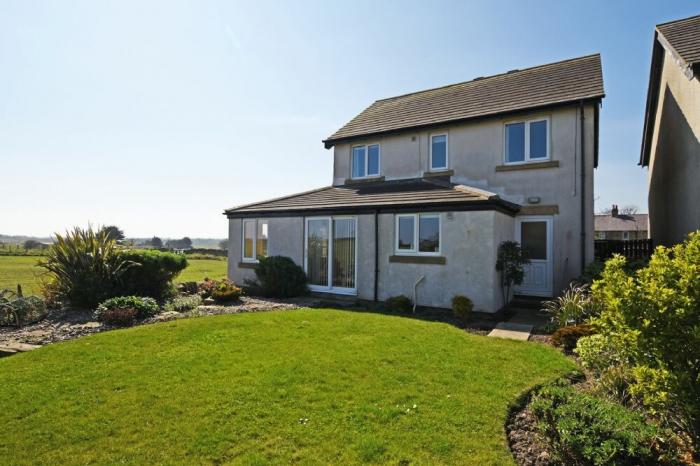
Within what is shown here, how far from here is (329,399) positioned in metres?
4.78

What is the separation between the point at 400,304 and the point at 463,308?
1.93 m

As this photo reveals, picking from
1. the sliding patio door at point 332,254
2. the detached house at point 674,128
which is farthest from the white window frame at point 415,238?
the detached house at point 674,128

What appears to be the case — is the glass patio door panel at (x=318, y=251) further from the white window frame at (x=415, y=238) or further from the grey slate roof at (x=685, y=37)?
the grey slate roof at (x=685, y=37)

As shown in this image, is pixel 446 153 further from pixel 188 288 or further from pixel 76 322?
pixel 76 322

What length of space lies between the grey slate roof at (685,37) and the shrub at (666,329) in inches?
331

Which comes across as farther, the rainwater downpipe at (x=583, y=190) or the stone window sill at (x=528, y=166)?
the stone window sill at (x=528, y=166)

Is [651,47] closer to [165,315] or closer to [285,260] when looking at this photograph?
[285,260]

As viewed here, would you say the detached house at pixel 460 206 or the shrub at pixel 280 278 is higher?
the detached house at pixel 460 206

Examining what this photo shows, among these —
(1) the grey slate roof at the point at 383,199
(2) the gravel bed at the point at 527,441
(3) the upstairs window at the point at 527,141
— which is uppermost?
(3) the upstairs window at the point at 527,141

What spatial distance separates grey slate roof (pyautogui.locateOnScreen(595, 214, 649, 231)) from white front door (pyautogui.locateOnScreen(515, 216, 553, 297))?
128ft

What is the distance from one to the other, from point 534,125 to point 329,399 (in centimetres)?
1197

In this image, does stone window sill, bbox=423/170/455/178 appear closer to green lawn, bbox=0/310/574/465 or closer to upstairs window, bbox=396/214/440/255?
upstairs window, bbox=396/214/440/255

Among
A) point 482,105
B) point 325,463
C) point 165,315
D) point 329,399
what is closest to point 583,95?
point 482,105

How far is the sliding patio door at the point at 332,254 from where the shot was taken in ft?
43.3
